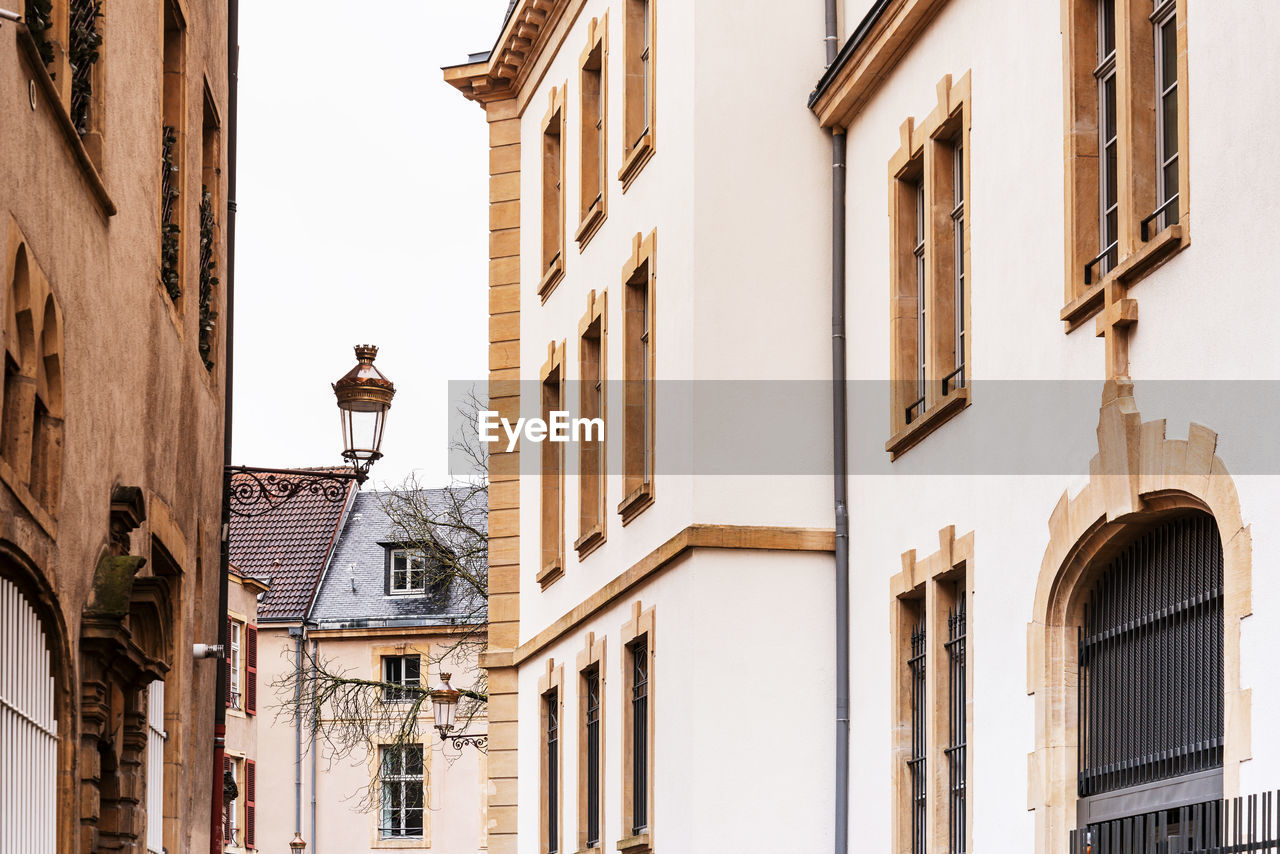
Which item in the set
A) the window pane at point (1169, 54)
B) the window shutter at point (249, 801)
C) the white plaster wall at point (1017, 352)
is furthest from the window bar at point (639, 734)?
the window shutter at point (249, 801)

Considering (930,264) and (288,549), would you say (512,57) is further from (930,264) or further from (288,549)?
(288,549)

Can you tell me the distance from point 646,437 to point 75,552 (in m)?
9.91

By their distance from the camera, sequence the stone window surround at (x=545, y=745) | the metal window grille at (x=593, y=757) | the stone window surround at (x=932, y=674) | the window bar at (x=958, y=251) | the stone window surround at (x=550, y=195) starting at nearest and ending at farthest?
the stone window surround at (x=932, y=674) < the window bar at (x=958, y=251) < the metal window grille at (x=593, y=757) < the stone window surround at (x=545, y=745) < the stone window surround at (x=550, y=195)

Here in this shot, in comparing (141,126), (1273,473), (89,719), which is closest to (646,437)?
(141,126)

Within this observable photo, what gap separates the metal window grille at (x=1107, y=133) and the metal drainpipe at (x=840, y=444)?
19.0 feet

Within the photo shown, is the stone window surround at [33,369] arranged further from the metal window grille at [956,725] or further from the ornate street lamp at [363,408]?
the metal window grille at [956,725]

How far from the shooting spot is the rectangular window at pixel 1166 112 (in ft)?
41.1

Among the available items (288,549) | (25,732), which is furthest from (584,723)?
(288,549)

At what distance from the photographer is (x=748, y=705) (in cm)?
1891

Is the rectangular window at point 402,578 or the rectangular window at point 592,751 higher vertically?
the rectangular window at point 402,578

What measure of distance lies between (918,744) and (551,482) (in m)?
9.84

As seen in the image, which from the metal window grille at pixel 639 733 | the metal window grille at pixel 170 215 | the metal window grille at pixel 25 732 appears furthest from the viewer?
the metal window grille at pixel 639 733

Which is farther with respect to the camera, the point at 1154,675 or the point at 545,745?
the point at 545,745

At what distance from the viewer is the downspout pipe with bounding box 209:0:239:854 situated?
761 inches
